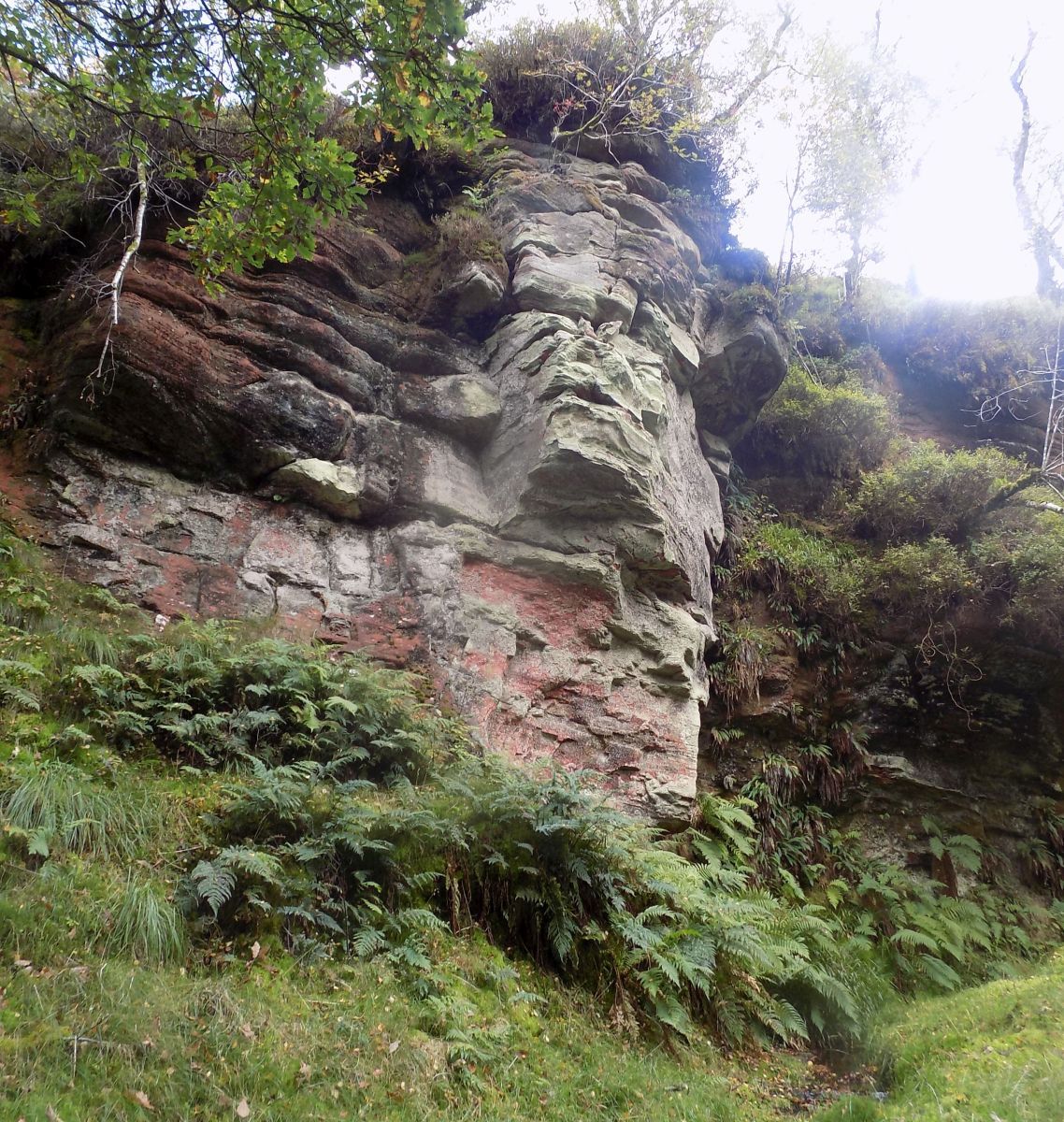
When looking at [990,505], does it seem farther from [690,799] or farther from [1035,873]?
[690,799]

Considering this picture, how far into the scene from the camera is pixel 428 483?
349 inches

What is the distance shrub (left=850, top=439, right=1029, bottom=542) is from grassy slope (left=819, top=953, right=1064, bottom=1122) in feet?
23.6

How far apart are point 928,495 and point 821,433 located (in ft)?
8.89

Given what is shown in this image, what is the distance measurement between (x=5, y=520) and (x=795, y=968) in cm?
829

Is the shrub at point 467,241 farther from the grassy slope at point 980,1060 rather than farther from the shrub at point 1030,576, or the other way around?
the grassy slope at point 980,1060

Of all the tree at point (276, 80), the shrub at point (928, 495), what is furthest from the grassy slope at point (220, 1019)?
the shrub at point (928, 495)

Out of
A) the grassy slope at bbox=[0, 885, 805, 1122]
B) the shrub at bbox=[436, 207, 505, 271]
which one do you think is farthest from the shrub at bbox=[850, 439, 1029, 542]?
the grassy slope at bbox=[0, 885, 805, 1122]

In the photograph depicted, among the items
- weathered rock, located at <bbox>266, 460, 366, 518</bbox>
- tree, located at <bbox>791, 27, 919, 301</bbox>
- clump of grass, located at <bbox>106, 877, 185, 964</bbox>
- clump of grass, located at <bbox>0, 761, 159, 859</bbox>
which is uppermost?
tree, located at <bbox>791, 27, 919, 301</bbox>

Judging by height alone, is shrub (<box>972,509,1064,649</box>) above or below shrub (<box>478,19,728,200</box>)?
below

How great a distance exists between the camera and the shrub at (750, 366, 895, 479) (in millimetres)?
14336

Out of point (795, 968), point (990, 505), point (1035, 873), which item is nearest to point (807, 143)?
point (990, 505)

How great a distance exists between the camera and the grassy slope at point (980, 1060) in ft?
14.3

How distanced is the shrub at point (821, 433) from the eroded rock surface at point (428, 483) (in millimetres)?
4592

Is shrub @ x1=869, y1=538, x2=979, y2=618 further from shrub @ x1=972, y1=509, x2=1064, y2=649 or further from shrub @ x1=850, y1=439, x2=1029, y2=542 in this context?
shrub @ x1=850, y1=439, x2=1029, y2=542
